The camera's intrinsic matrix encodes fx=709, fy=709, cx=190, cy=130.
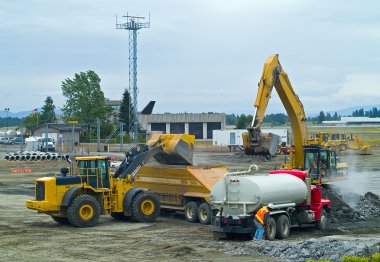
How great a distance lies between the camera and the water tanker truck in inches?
872

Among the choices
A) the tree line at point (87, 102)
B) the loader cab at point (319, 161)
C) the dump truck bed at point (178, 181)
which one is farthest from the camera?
the tree line at point (87, 102)

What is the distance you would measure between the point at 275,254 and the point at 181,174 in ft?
29.8

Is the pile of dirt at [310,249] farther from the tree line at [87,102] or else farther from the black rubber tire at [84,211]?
the tree line at [87,102]

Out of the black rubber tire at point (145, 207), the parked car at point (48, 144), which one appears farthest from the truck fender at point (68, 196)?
the parked car at point (48, 144)

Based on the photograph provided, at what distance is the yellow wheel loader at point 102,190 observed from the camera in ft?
84.7

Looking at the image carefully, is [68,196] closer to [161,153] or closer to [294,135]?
[161,153]

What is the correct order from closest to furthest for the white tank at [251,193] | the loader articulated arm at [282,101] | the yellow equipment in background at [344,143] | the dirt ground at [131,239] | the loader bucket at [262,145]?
the dirt ground at [131,239] < the white tank at [251,193] < the loader bucket at [262,145] < the loader articulated arm at [282,101] < the yellow equipment in background at [344,143]

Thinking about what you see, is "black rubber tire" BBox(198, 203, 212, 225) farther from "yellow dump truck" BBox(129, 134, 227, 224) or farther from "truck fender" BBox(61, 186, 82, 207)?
"truck fender" BBox(61, 186, 82, 207)

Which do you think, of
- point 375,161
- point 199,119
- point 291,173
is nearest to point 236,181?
point 291,173

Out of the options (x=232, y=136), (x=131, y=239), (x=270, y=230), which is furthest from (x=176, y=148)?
(x=232, y=136)

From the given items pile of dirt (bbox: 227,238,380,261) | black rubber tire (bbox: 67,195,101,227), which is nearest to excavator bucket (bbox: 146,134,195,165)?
black rubber tire (bbox: 67,195,101,227)

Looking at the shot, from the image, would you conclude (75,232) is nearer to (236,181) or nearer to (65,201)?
(65,201)

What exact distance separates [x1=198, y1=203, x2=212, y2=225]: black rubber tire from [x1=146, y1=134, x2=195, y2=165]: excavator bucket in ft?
7.62

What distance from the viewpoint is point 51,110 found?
481 ft
